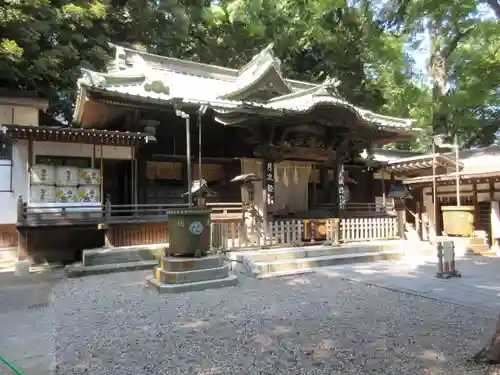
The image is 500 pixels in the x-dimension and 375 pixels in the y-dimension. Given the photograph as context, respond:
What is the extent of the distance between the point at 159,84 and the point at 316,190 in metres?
7.49

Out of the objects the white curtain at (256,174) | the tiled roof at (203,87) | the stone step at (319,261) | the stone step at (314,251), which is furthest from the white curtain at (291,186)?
the stone step at (319,261)

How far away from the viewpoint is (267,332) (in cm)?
475

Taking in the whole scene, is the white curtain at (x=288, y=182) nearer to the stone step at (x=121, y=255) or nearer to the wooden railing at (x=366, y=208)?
the wooden railing at (x=366, y=208)

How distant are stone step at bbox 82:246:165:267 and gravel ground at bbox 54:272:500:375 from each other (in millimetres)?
2236

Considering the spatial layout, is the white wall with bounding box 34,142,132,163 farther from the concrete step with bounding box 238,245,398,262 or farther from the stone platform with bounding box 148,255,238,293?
the concrete step with bounding box 238,245,398,262

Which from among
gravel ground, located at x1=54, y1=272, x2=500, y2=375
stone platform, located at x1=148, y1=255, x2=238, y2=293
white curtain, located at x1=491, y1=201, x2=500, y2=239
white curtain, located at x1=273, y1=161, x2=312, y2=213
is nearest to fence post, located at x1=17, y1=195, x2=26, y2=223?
gravel ground, located at x1=54, y1=272, x2=500, y2=375

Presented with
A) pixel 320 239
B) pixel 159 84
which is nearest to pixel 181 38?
pixel 159 84

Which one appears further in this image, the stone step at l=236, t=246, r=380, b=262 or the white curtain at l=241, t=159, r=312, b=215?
the white curtain at l=241, t=159, r=312, b=215

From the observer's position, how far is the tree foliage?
47.5 ft

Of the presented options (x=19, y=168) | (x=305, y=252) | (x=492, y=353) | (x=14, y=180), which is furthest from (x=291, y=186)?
(x=492, y=353)

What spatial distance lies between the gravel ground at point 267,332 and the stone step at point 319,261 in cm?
145

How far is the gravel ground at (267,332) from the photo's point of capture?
376cm

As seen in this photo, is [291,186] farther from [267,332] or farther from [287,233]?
[267,332]

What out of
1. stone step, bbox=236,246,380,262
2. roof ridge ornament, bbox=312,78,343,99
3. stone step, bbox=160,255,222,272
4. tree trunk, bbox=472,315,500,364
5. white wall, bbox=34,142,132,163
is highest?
roof ridge ornament, bbox=312,78,343,99
